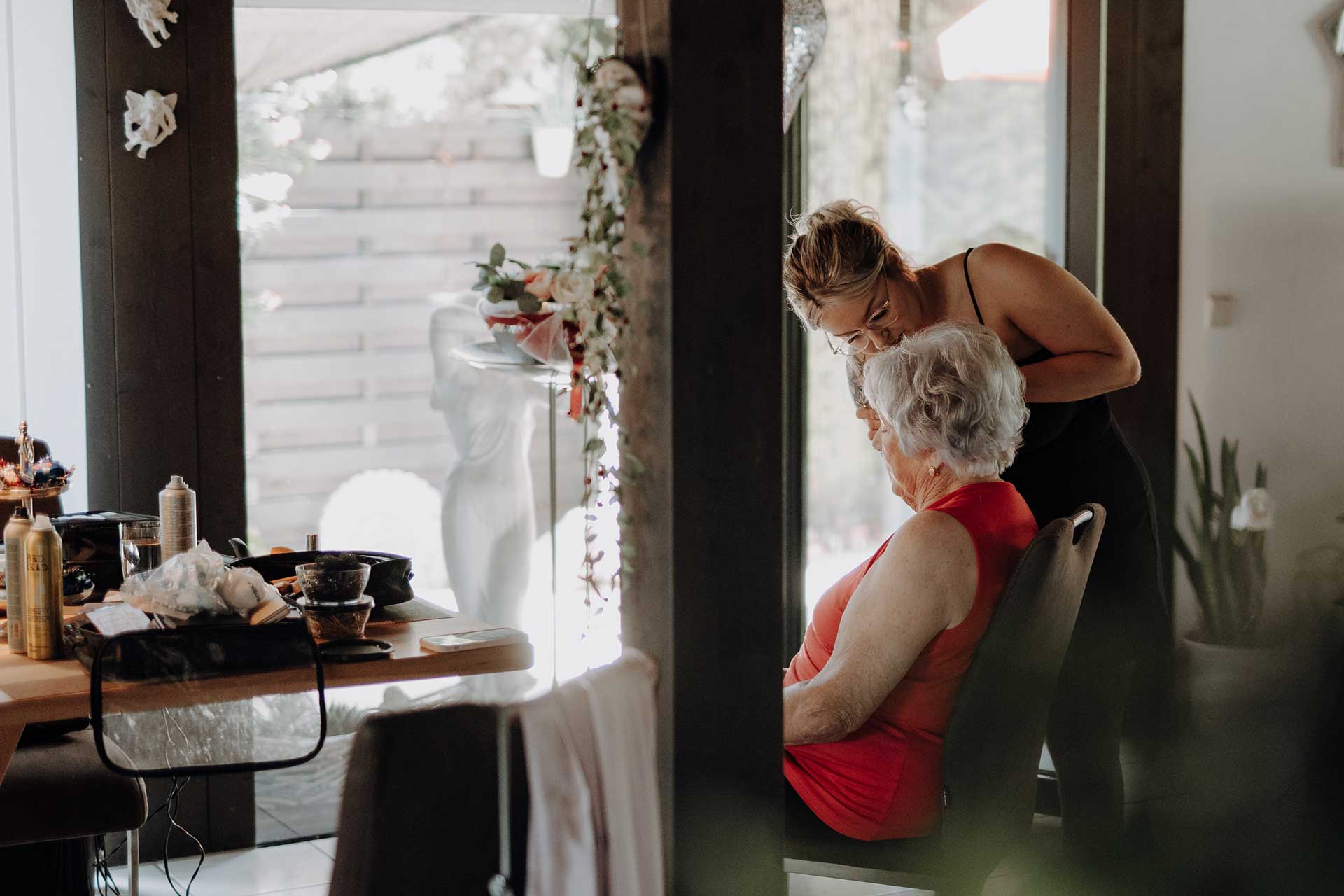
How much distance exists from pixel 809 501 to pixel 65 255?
6.64 feet

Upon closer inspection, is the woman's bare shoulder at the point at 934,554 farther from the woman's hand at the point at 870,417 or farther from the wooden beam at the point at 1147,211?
the wooden beam at the point at 1147,211

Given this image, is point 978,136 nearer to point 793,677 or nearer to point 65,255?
point 793,677

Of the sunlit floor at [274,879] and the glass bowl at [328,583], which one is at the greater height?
the glass bowl at [328,583]

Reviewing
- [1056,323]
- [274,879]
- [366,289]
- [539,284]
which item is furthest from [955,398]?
[274,879]

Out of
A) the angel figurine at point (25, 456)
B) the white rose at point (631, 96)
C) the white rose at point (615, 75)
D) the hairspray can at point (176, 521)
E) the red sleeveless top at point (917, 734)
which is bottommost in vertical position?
the red sleeveless top at point (917, 734)

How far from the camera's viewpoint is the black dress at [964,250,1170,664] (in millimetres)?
2467

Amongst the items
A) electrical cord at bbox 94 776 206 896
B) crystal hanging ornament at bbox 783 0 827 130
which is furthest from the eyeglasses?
electrical cord at bbox 94 776 206 896

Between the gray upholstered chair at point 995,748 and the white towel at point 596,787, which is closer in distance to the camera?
the white towel at point 596,787

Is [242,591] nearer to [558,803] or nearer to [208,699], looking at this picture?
[208,699]

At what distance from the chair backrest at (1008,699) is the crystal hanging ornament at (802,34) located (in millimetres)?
1012

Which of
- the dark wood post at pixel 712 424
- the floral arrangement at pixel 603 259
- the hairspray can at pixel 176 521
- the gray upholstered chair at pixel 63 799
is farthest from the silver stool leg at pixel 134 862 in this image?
the dark wood post at pixel 712 424

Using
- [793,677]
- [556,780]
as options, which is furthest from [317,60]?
[556,780]

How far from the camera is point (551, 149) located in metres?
3.38

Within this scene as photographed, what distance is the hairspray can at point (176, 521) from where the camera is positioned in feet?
7.61
